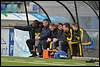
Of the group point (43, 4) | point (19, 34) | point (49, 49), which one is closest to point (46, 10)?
point (43, 4)

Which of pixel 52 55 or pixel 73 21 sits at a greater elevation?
pixel 73 21

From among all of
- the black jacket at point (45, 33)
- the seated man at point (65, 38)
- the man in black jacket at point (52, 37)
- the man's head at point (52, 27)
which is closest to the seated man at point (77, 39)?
the seated man at point (65, 38)

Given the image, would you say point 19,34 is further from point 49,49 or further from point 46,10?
point 49,49

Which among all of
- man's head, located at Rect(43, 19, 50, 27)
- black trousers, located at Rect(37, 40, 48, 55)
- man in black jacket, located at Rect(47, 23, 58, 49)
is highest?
man's head, located at Rect(43, 19, 50, 27)

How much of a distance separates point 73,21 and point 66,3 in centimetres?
74

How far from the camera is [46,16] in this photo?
1717cm

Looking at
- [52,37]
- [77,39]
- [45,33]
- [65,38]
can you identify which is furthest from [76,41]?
[45,33]

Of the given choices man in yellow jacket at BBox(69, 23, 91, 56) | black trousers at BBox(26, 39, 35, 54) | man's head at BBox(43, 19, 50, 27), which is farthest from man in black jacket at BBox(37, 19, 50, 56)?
man in yellow jacket at BBox(69, 23, 91, 56)

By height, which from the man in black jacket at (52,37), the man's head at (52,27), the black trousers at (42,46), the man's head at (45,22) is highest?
the man's head at (45,22)

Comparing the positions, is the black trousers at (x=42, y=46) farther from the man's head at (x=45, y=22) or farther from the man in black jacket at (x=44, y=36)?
the man's head at (x=45, y=22)

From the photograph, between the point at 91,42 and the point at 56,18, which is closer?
the point at 91,42

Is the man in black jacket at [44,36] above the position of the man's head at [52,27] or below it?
below

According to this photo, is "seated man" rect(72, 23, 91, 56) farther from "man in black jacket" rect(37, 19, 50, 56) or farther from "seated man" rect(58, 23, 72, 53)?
"man in black jacket" rect(37, 19, 50, 56)

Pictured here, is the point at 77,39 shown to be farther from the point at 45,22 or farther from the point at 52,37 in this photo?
the point at 45,22
